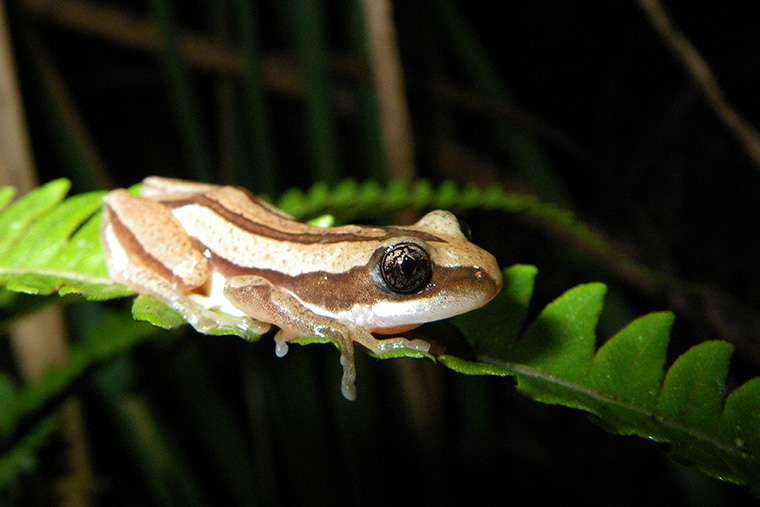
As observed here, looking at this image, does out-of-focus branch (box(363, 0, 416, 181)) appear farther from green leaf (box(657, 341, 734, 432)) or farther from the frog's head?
green leaf (box(657, 341, 734, 432))

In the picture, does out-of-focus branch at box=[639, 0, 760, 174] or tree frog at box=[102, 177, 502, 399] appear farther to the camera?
out-of-focus branch at box=[639, 0, 760, 174]

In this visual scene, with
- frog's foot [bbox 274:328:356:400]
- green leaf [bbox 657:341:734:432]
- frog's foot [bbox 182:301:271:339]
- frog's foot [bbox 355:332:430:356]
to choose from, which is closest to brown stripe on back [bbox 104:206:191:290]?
frog's foot [bbox 182:301:271:339]

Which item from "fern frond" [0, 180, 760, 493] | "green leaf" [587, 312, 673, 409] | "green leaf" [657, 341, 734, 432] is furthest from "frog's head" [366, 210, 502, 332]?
"green leaf" [657, 341, 734, 432]

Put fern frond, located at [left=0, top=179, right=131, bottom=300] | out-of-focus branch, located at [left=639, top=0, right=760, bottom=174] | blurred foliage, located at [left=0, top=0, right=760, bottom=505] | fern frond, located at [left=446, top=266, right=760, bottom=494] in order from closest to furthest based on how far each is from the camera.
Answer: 1. fern frond, located at [left=446, top=266, right=760, bottom=494]
2. fern frond, located at [left=0, top=179, right=131, bottom=300]
3. out-of-focus branch, located at [left=639, top=0, right=760, bottom=174]
4. blurred foliage, located at [left=0, top=0, right=760, bottom=505]

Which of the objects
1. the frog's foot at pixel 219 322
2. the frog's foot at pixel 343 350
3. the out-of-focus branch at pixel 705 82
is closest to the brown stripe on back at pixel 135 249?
the frog's foot at pixel 219 322

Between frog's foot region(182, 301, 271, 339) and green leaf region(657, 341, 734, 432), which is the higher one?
green leaf region(657, 341, 734, 432)

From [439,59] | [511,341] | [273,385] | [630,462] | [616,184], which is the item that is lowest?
[630,462]

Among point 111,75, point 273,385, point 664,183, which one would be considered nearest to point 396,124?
point 273,385

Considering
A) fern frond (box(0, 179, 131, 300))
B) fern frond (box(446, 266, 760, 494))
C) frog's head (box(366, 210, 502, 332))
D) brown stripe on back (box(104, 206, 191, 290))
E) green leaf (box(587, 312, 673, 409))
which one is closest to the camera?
fern frond (box(446, 266, 760, 494))

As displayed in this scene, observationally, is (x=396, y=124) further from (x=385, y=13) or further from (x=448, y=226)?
(x=448, y=226)
